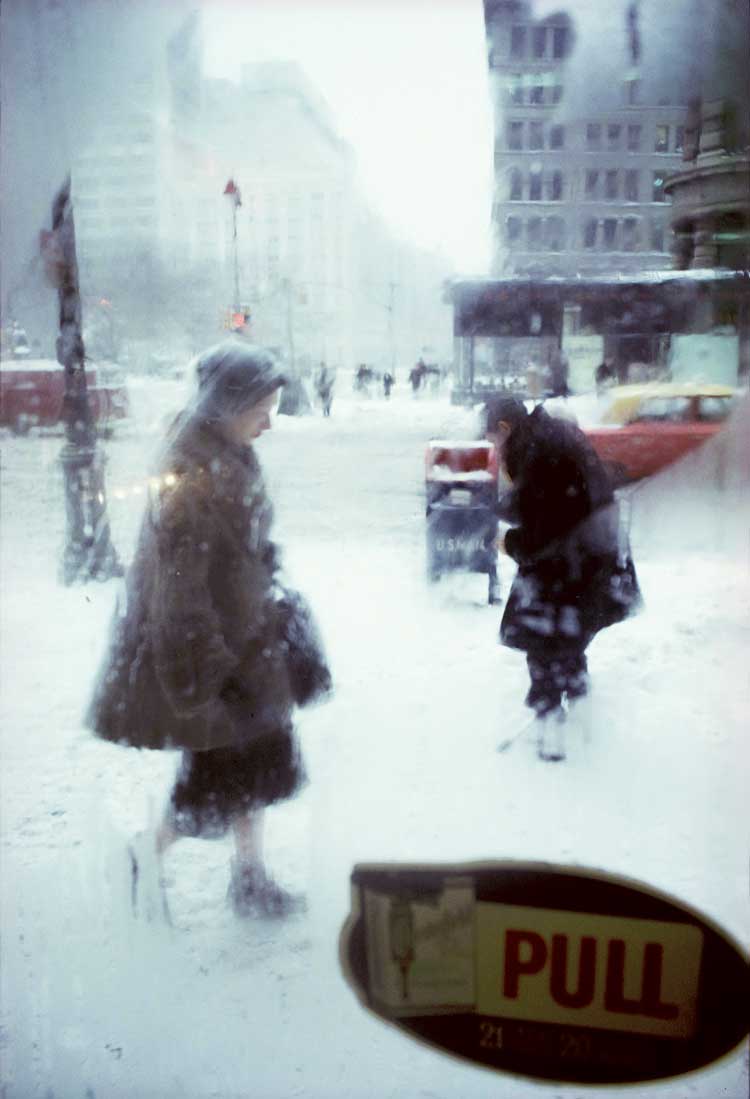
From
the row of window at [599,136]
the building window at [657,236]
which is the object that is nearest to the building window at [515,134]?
the row of window at [599,136]

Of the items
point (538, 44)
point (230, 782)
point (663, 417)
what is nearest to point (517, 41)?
point (538, 44)

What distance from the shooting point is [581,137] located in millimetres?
1209

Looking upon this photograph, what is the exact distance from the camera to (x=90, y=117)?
1381 mm

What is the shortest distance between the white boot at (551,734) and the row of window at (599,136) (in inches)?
72.6

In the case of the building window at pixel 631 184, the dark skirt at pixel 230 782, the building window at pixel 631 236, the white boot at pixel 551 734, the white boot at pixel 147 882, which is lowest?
the white boot at pixel 147 882

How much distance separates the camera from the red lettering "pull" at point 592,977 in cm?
119

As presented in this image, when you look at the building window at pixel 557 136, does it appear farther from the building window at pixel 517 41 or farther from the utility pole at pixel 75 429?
A: the utility pole at pixel 75 429

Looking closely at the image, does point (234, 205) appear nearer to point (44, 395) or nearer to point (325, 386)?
point (325, 386)

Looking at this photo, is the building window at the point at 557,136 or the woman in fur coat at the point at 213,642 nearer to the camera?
the building window at the point at 557,136

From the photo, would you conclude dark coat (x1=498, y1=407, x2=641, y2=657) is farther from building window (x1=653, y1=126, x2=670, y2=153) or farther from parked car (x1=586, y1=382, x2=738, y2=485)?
building window (x1=653, y1=126, x2=670, y2=153)

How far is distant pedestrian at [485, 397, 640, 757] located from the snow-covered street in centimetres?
12

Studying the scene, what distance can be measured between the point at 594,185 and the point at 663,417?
0.38 m

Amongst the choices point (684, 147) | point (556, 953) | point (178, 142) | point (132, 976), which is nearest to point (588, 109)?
point (684, 147)

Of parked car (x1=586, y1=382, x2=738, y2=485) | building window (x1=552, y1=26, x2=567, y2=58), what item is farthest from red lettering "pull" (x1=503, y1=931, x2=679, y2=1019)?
building window (x1=552, y1=26, x2=567, y2=58)
